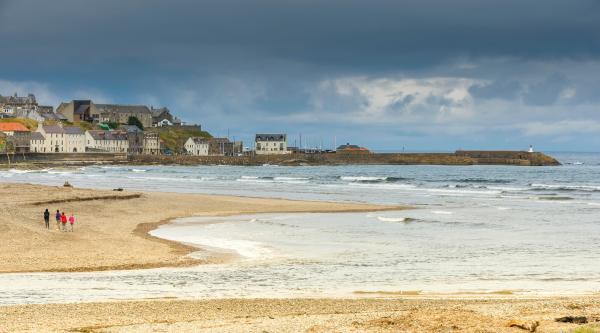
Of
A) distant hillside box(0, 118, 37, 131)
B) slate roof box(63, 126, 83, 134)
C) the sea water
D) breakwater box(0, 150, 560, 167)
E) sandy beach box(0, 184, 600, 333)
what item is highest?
distant hillside box(0, 118, 37, 131)

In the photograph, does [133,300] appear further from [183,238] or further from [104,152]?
[104,152]

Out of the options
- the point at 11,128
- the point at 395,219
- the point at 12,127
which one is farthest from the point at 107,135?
the point at 395,219

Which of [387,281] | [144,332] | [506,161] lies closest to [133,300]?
[144,332]

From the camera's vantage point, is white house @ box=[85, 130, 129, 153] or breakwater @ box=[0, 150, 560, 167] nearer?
breakwater @ box=[0, 150, 560, 167]

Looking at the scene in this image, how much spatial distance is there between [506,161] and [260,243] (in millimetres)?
156272

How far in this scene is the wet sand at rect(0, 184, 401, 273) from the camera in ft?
87.6

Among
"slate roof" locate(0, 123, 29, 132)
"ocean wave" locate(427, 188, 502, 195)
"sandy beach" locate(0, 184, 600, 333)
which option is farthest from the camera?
"slate roof" locate(0, 123, 29, 132)

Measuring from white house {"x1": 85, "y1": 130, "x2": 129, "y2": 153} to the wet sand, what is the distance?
13124 cm

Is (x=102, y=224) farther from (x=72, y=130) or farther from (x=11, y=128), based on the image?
(x=72, y=130)

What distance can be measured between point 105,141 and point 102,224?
526 feet

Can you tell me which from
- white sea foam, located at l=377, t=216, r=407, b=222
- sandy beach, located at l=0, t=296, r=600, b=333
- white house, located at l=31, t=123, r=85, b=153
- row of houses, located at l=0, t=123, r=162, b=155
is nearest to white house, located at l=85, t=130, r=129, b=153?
row of houses, located at l=0, t=123, r=162, b=155

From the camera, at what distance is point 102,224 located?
132 feet

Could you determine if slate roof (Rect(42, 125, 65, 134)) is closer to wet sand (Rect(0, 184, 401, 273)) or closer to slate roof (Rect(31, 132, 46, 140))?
slate roof (Rect(31, 132, 46, 140))

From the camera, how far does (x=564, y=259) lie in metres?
27.6
